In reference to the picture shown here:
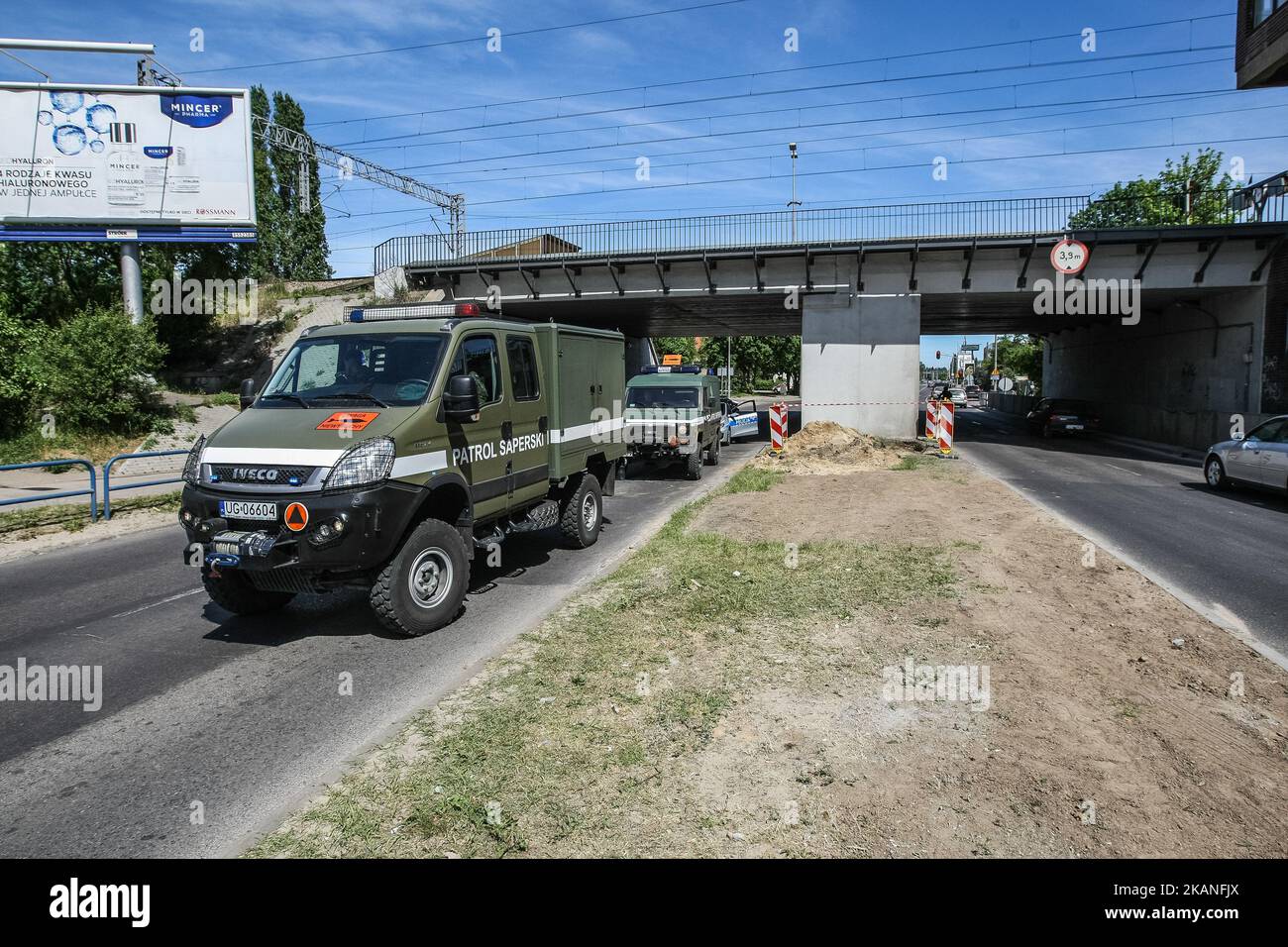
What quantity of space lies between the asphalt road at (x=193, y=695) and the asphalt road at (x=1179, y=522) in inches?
253

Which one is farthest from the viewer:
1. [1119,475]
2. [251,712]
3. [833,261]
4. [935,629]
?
[833,261]

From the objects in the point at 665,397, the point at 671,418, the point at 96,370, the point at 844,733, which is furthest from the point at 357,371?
the point at 96,370

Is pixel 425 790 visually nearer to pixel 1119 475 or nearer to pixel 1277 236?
pixel 1119 475

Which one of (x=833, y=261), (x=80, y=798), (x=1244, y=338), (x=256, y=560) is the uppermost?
(x=833, y=261)

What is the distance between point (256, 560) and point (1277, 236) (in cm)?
2834

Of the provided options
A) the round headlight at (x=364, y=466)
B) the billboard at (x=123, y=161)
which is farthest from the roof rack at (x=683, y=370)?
the round headlight at (x=364, y=466)

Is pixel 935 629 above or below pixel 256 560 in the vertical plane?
below

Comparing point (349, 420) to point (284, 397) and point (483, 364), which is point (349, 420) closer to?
point (284, 397)

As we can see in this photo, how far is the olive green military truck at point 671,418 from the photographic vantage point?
16953mm

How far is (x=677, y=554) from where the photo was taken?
927cm

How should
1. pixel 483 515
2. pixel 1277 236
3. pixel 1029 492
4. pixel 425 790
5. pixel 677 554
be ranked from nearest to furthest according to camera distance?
pixel 425 790, pixel 483 515, pixel 677 554, pixel 1029 492, pixel 1277 236

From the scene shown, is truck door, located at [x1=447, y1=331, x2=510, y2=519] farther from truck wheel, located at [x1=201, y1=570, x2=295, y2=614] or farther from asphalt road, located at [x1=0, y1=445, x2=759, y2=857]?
truck wheel, located at [x1=201, y1=570, x2=295, y2=614]

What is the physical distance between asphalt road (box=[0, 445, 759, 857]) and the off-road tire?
13.8 meters

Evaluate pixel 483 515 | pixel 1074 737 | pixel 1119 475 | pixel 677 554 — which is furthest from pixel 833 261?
pixel 1074 737
